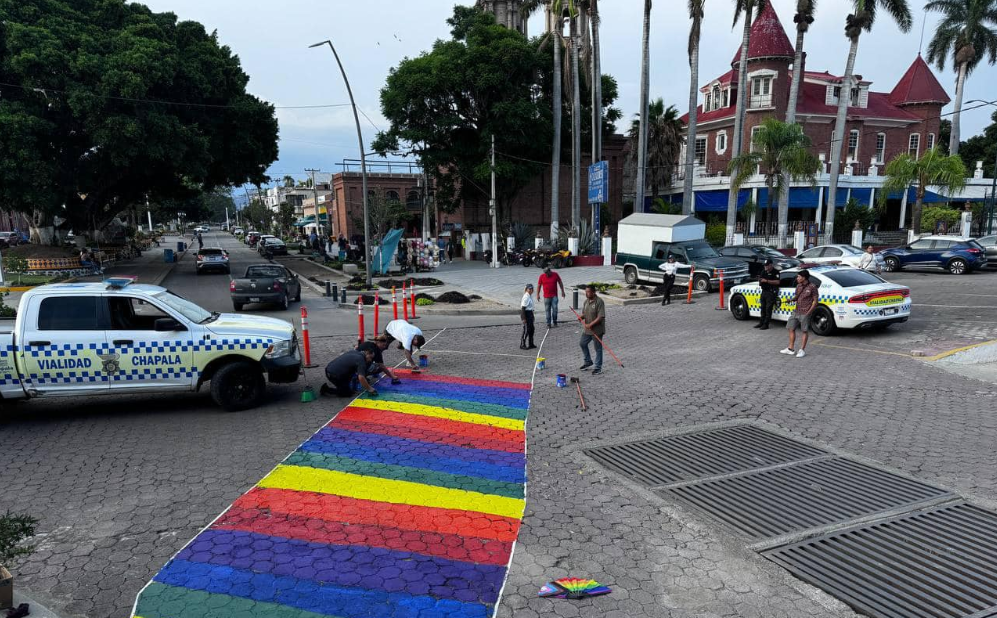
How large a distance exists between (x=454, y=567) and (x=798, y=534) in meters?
2.93

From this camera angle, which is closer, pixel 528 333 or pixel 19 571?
pixel 19 571

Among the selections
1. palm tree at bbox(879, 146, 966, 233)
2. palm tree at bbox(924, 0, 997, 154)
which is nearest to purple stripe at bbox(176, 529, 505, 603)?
palm tree at bbox(879, 146, 966, 233)

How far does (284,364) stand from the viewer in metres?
8.67

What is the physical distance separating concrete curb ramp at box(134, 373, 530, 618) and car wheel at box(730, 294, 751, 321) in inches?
380

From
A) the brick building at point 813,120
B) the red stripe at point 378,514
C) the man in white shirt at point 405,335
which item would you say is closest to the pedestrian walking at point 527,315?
the man in white shirt at point 405,335

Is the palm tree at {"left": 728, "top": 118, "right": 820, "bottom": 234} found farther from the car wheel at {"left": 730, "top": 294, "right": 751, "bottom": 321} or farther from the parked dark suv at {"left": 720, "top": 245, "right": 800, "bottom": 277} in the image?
the car wheel at {"left": 730, "top": 294, "right": 751, "bottom": 321}

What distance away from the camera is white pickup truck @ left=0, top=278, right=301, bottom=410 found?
25.5 feet

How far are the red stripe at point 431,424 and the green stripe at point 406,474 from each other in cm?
107

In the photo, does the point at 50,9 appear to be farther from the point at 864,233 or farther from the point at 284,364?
the point at 864,233

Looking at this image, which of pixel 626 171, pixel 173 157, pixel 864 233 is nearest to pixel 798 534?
pixel 173 157

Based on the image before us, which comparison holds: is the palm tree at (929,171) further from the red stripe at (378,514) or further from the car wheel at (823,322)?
the red stripe at (378,514)

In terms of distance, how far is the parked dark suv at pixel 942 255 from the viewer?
78.2 ft

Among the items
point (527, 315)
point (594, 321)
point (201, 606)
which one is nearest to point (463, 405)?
point (594, 321)

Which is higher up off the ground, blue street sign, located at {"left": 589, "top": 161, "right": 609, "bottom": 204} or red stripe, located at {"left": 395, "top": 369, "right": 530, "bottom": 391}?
blue street sign, located at {"left": 589, "top": 161, "right": 609, "bottom": 204}
